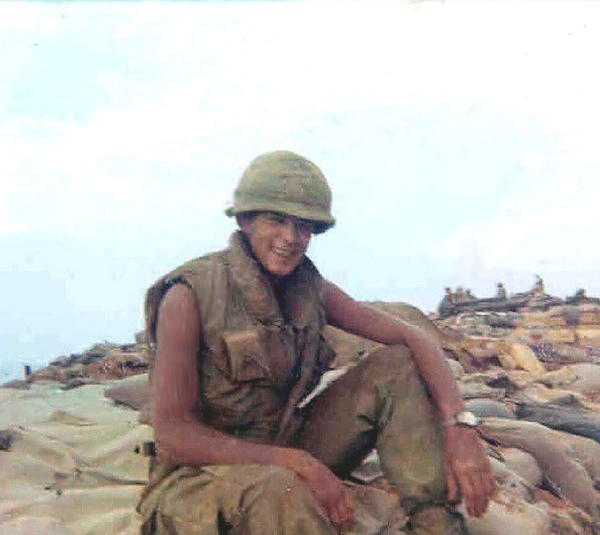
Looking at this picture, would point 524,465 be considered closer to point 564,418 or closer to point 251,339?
point 564,418

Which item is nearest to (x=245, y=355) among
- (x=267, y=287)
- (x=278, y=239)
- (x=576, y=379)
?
(x=267, y=287)

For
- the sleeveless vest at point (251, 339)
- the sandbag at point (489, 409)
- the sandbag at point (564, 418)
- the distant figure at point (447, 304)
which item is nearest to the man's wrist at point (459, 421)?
the sleeveless vest at point (251, 339)

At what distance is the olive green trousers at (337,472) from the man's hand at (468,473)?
30 millimetres

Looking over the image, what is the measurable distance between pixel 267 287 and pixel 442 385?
58 centimetres

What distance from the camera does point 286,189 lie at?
278 centimetres

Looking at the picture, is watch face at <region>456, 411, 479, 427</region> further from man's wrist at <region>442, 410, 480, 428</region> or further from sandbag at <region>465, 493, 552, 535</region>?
sandbag at <region>465, 493, 552, 535</region>

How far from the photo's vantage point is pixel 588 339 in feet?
32.3

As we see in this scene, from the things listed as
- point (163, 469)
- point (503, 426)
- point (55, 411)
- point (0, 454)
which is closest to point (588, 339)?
point (503, 426)

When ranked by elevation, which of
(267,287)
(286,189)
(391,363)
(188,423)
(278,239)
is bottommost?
(188,423)

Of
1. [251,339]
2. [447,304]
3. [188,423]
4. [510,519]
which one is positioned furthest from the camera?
[447,304]

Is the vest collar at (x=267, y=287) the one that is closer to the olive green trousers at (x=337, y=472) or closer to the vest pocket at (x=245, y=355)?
the vest pocket at (x=245, y=355)

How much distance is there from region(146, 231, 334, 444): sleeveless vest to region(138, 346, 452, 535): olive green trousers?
11 centimetres

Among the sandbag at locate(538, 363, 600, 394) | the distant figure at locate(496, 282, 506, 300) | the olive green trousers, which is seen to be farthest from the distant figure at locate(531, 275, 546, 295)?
the olive green trousers

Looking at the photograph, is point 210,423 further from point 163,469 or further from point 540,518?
point 540,518
